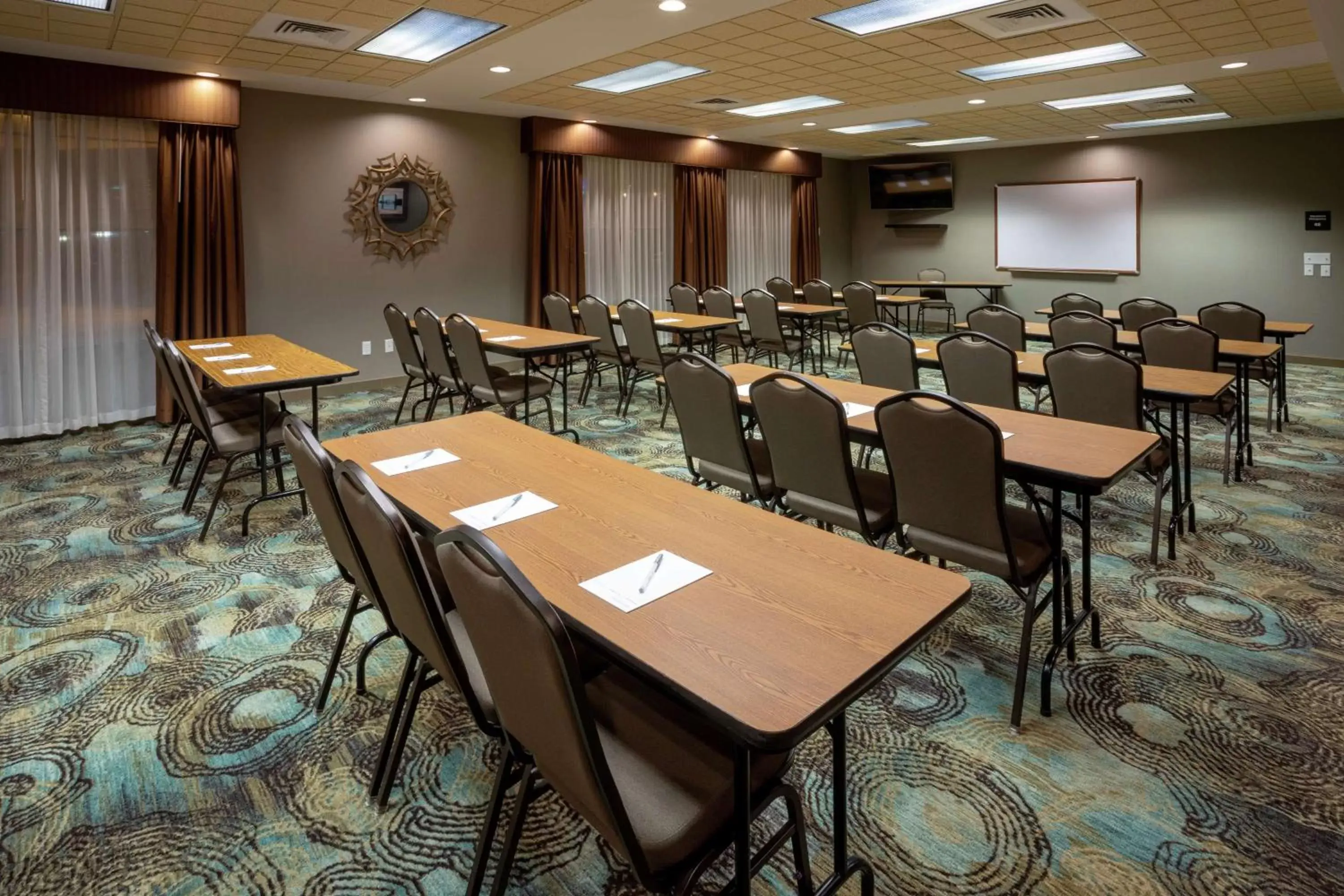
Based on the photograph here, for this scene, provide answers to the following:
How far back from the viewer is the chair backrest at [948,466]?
6.86 feet

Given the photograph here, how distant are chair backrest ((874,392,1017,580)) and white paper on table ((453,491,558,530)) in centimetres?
101

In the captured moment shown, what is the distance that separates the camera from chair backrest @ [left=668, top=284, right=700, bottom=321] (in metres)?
7.85

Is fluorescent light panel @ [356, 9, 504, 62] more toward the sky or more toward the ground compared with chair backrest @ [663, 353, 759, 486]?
more toward the sky

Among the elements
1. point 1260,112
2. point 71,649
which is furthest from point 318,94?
point 1260,112

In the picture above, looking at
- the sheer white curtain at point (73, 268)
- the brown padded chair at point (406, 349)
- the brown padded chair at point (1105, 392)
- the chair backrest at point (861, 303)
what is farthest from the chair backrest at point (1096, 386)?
the sheer white curtain at point (73, 268)

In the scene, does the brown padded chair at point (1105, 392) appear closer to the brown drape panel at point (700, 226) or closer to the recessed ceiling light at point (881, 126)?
the recessed ceiling light at point (881, 126)

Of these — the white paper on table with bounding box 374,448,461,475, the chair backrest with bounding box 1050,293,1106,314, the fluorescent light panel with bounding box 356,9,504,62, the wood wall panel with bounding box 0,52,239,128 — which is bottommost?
the white paper on table with bounding box 374,448,461,475

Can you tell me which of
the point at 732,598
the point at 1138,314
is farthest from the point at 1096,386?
the point at 1138,314

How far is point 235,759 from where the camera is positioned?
2086 millimetres

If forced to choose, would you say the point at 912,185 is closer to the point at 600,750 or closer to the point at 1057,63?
the point at 1057,63

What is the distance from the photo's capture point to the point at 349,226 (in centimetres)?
709

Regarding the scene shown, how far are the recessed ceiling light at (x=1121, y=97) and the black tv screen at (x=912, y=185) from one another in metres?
3.83

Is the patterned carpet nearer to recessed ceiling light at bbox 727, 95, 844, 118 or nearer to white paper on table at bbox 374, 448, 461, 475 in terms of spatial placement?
white paper on table at bbox 374, 448, 461, 475

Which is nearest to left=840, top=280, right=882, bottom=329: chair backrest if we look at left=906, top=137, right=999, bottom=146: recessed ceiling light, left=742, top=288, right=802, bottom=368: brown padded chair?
left=742, top=288, right=802, bottom=368: brown padded chair
